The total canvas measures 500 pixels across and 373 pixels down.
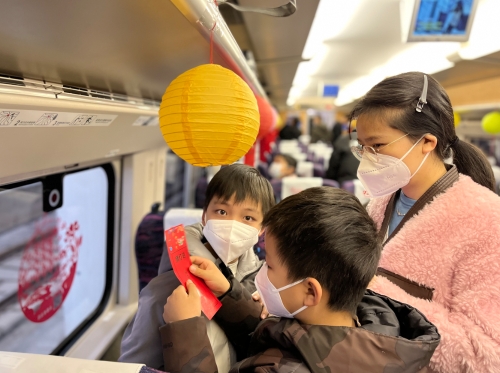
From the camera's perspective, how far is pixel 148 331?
124 cm

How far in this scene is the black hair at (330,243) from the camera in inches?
39.6

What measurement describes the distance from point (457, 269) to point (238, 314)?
690 mm

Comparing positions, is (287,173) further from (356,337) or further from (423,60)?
(356,337)

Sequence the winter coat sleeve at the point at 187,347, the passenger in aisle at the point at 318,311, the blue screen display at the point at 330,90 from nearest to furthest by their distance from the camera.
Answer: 1. the passenger in aisle at the point at 318,311
2. the winter coat sleeve at the point at 187,347
3. the blue screen display at the point at 330,90

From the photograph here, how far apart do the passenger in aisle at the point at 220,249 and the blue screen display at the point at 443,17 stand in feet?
6.19

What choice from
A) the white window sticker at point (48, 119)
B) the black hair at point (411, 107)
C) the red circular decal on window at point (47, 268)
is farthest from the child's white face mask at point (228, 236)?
the red circular decal on window at point (47, 268)

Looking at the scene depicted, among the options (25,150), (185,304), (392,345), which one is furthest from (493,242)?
(25,150)

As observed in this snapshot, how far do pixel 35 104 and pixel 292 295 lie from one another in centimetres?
110

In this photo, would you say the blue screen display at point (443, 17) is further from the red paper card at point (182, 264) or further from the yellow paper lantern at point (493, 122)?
the yellow paper lantern at point (493, 122)

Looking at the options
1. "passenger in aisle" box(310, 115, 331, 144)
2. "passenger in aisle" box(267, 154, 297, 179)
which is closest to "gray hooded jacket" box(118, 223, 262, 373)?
"passenger in aisle" box(267, 154, 297, 179)

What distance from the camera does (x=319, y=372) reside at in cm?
94

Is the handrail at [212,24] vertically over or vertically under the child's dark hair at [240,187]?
over

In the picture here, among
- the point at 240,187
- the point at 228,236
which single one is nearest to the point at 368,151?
the point at 240,187

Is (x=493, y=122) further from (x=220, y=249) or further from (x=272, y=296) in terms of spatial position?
(x=272, y=296)
